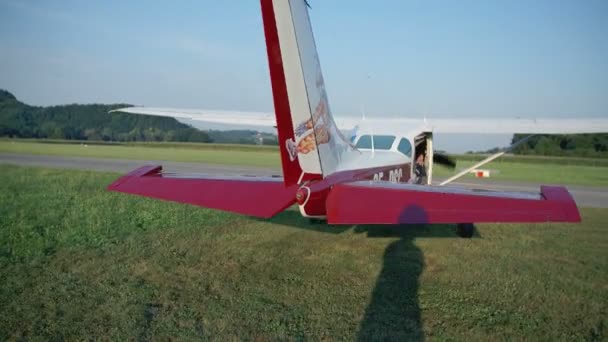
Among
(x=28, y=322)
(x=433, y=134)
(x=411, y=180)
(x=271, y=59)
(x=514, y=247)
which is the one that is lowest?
(x=514, y=247)

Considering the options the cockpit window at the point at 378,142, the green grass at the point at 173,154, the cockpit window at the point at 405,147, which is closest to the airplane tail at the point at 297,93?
the cockpit window at the point at 378,142

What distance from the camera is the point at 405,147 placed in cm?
863

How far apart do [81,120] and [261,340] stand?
94.5 m

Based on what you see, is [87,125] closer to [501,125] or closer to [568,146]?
[568,146]

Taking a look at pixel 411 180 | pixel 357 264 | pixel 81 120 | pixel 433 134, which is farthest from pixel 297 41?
pixel 81 120

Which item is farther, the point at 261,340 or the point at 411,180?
the point at 411,180

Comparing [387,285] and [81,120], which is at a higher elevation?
[81,120]

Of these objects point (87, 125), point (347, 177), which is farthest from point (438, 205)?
point (87, 125)

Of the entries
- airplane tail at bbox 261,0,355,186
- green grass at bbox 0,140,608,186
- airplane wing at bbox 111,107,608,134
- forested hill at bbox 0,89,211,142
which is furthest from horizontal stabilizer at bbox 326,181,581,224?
forested hill at bbox 0,89,211,142

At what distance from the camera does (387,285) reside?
5.49 metres

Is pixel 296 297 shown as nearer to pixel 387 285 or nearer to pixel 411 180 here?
pixel 387 285

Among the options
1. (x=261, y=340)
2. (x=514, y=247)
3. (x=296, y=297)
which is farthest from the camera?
(x=514, y=247)

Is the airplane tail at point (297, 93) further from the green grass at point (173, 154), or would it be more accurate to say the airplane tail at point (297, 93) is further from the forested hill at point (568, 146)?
the forested hill at point (568, 146)

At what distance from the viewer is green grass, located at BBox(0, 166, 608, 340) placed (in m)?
4.24
